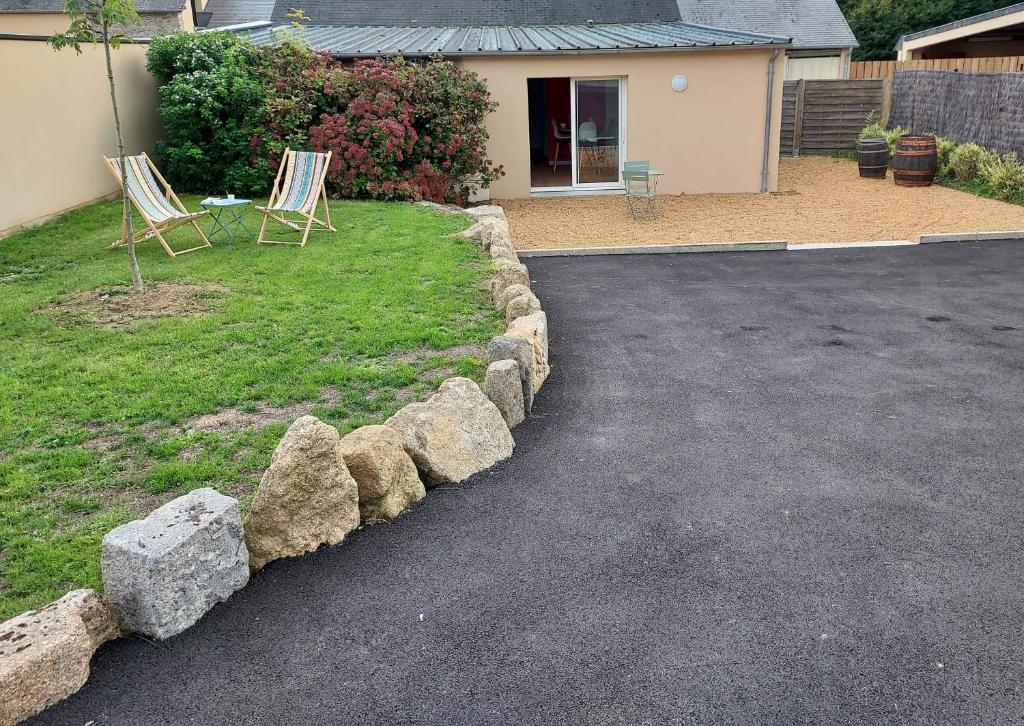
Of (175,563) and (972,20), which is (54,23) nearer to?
(175,563)

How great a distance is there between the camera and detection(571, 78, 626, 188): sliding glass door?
1395cm

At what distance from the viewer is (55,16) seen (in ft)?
51.2

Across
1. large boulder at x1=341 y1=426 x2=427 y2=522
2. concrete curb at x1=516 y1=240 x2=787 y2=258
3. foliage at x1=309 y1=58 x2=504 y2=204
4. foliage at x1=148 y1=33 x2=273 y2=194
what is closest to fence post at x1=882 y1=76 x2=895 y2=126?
concrete curb at x1=516 y1=240 x2=787 y2=258

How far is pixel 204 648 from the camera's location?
2.86 metres

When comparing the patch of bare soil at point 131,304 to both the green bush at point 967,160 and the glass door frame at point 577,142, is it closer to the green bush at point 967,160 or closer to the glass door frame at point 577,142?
the glass door frame at point 577,142

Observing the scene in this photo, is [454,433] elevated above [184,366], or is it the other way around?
[184,366]

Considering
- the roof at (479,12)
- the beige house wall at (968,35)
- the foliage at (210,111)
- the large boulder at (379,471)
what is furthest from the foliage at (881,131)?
the large boulder at (379,471)

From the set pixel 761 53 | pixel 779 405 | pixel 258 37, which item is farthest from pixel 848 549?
pixel 258 37

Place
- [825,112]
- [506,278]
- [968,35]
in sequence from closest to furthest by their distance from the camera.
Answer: [506,278] → [825,112] → [968,35]

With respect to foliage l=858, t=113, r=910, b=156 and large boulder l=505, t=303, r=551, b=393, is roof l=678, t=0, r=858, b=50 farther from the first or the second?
large boulder l=505, t=303, r=551, b=393

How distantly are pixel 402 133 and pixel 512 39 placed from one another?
4221mm

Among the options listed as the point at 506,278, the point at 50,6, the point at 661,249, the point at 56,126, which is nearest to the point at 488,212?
the point at 661,249

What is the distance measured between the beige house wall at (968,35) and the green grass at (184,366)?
14738mm

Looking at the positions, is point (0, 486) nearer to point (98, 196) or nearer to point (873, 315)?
point (873, 315)
